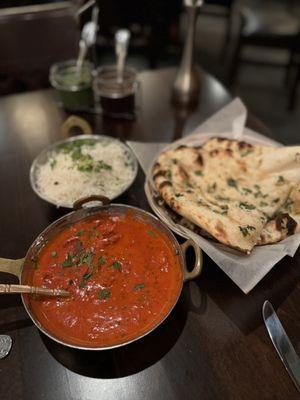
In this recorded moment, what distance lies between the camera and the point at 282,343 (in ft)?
Answer: 3.63

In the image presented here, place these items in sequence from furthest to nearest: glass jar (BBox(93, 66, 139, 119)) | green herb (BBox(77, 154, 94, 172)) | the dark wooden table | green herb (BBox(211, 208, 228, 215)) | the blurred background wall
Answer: the blurred background wall < glass jar (BBox(93, 66, 139, 119)) < green herb (BBox(77, 154, 94, 172)) < green herb (BBox(211, 208, 228, 215)) < the dark wooden table

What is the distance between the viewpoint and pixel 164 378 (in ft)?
3.40

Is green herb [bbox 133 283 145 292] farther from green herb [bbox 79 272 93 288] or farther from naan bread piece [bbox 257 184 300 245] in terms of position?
naan bread piece [bbox 257 184 300 245]

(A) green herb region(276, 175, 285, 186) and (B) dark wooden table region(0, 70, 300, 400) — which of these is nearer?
(B) dark wooden table region(0, 70, 300, 400)

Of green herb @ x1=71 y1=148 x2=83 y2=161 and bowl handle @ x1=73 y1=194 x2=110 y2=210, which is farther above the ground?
bowl handle @ x1=73 y1=194 x2=110 y2=210

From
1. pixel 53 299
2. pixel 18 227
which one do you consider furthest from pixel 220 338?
pixel 18 227

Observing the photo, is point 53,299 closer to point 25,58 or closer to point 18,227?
point 18,227

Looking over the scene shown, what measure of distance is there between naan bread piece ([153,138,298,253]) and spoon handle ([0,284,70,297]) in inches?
20.5

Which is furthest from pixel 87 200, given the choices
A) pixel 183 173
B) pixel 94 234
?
pixel 183 173

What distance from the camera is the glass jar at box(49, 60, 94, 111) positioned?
2025mm

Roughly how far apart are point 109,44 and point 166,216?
373cm

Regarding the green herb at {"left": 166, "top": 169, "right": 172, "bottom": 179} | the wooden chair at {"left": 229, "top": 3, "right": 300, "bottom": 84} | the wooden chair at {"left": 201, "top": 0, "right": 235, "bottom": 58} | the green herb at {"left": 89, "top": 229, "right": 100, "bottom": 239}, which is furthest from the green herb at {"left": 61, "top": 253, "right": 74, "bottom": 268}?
the wooden chair at {"left": 201, "top": 0, "right": 235, "bottom": 58}

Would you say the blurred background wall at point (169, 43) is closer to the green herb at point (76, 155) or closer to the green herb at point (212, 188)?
the green herb at point (76, 155)

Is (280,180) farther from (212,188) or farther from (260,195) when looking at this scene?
(212,188)
